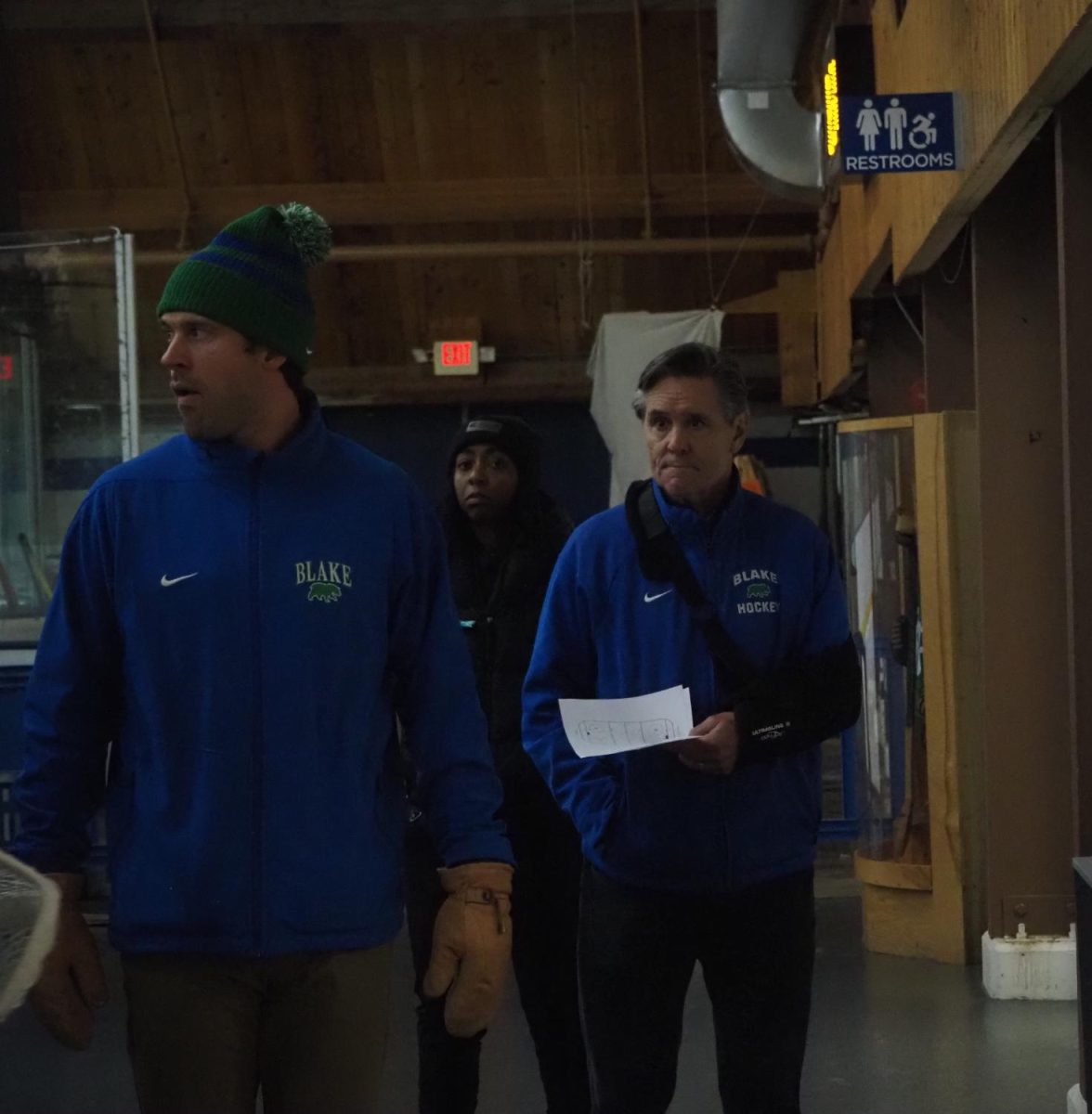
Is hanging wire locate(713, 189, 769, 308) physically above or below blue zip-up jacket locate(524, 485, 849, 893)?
above

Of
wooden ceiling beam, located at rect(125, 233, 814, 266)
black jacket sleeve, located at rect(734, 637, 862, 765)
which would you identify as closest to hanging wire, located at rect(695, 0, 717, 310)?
wooden ceiling beam, located at rect(125, 233, 814, 266)

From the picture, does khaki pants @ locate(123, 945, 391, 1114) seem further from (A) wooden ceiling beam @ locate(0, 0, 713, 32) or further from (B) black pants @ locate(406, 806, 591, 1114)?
(A) wooden ceiling beam @ locate(0, 0, 713, 32)

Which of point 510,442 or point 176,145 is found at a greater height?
point 176,145

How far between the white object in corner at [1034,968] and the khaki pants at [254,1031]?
146 inches

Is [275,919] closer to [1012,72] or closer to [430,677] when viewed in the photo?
[430,677]

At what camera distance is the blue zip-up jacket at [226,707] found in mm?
2104

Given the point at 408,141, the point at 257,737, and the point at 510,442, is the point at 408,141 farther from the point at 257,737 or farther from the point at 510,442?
the point at 257,737

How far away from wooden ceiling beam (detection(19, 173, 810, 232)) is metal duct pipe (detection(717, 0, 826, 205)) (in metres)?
3.40

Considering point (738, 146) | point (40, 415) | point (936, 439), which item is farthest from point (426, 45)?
point (936, 439)

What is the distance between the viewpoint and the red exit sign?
42.8ft

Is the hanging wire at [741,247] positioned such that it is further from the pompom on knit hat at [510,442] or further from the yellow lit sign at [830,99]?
the pompom on knit hat at [510,442]

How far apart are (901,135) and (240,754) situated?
387 cm

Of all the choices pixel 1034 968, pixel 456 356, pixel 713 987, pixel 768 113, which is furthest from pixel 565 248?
pixel 713 987

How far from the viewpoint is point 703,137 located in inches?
463
